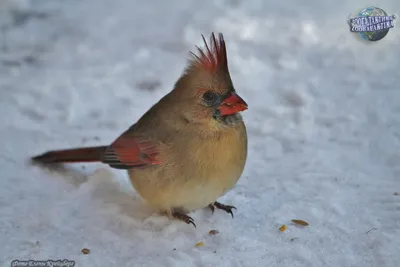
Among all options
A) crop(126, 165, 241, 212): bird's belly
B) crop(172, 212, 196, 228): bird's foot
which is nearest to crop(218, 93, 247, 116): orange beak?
crop(126, 165, 241, 212): bird's belly

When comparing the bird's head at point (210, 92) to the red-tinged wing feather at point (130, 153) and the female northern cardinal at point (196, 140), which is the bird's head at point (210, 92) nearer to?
the female northern cardinal at point (196, 140)

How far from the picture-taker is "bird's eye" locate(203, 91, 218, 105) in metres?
2.16

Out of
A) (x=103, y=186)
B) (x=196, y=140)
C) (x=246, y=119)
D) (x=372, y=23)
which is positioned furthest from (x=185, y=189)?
(x=372, y=23)

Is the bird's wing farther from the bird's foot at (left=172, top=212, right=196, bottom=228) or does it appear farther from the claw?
the claw

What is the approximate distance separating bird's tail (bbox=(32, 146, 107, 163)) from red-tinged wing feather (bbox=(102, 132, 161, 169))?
3.6 inches

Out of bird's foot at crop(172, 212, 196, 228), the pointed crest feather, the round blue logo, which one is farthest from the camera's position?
the round blue logo

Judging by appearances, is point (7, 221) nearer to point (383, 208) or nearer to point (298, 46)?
point (383, 208)

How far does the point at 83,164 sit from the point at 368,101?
5.46 feet

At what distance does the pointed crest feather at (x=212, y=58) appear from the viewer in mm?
2096

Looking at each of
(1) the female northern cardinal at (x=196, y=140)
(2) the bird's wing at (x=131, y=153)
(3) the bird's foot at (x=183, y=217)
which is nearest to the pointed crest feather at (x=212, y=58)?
(1) the female northern cardinal at (x=196, y=140)

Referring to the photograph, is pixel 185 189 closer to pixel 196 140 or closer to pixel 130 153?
pixel 196 140

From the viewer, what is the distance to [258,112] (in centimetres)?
338

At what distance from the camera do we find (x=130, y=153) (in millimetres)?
2348

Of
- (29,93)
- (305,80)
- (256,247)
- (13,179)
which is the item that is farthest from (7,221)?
(305,80)
